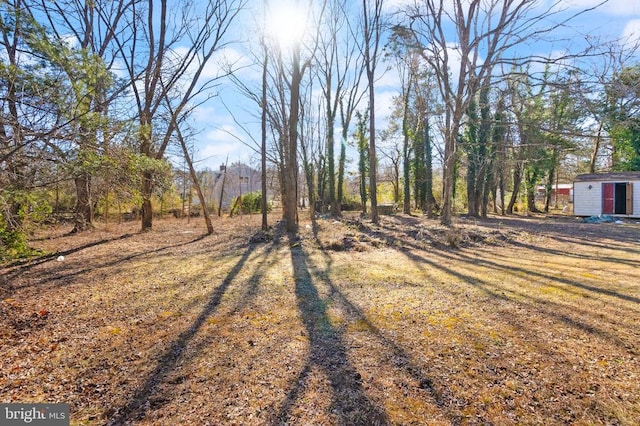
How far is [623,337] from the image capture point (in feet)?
7.50

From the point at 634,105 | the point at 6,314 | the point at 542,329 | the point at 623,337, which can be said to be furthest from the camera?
the point at 634,105

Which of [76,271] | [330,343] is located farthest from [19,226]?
[330,343]

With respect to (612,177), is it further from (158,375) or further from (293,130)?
(158,375)

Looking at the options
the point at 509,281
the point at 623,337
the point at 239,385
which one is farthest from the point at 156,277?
the point at 623,337

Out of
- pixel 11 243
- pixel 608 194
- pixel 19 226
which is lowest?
pixel 11 243

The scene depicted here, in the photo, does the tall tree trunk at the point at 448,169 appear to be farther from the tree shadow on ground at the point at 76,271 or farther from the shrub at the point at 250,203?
the shrub at the point at 250,203

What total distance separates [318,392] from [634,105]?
744cm

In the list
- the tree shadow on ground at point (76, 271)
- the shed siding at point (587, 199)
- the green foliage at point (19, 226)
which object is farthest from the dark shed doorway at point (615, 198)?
the green foliage at point (19, 226)

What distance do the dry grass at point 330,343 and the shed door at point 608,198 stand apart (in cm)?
1390

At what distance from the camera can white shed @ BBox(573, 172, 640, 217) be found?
47.9 feet

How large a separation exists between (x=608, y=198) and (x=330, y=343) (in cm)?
1938

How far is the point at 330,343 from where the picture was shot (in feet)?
7.78

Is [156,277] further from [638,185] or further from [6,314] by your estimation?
[638,185]

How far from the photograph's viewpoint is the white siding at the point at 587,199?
608 inches
